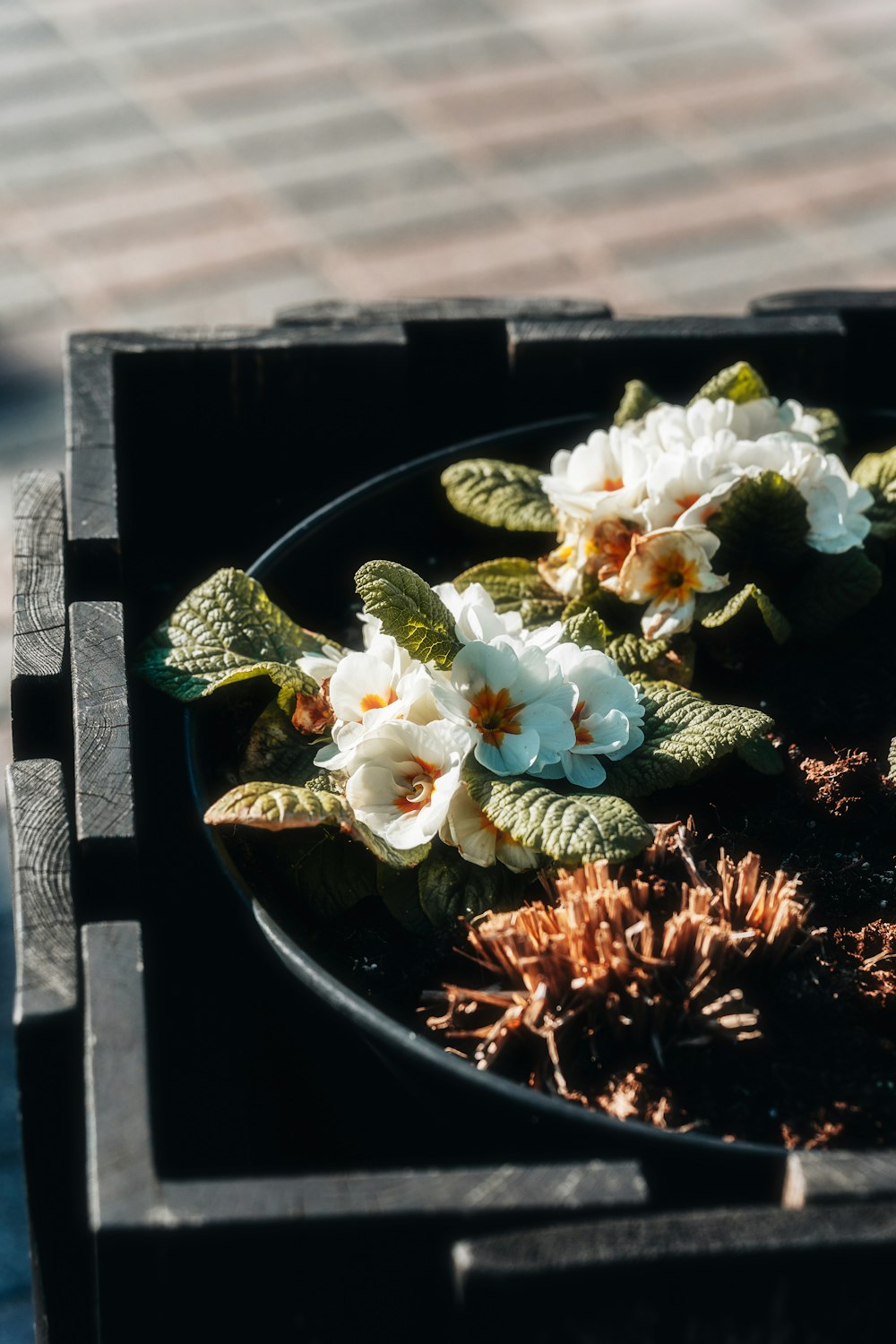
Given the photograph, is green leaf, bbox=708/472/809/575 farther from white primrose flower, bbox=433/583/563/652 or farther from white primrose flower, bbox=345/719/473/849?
white primrose flower, bbox=345/719/473/849

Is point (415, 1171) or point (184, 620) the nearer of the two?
point (415, 1171)

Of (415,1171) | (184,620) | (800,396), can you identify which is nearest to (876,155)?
(800,396)

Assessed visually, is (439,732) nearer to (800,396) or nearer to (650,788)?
(650,788)

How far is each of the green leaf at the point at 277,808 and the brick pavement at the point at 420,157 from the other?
5.51 feet

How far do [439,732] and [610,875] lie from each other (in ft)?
0.57

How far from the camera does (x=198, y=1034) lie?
129cm

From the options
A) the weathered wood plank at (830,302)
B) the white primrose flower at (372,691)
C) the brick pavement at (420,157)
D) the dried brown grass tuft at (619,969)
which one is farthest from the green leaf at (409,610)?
the brick pavement at (420,157)

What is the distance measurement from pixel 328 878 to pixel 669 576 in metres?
0.44

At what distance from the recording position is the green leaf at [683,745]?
47.5 inches

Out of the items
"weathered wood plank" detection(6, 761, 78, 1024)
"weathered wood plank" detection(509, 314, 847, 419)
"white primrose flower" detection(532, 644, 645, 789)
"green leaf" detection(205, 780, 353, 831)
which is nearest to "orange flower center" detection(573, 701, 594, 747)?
"white primrose flower" detection(532, 644, 645, 789)

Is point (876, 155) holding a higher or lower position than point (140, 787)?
higher

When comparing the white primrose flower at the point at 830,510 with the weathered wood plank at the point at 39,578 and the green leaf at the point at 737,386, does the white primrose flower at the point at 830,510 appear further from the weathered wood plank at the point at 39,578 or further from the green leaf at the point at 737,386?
the weathered wood plank at the point at 39,578

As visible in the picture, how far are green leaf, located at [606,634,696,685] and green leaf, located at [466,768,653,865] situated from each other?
0.24 metres

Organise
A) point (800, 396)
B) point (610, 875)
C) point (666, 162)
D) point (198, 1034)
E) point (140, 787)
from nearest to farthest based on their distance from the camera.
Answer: point (610, 875)
point (198, 1034)
point (140, 787)
point (800, 396)
point (666, 162)
